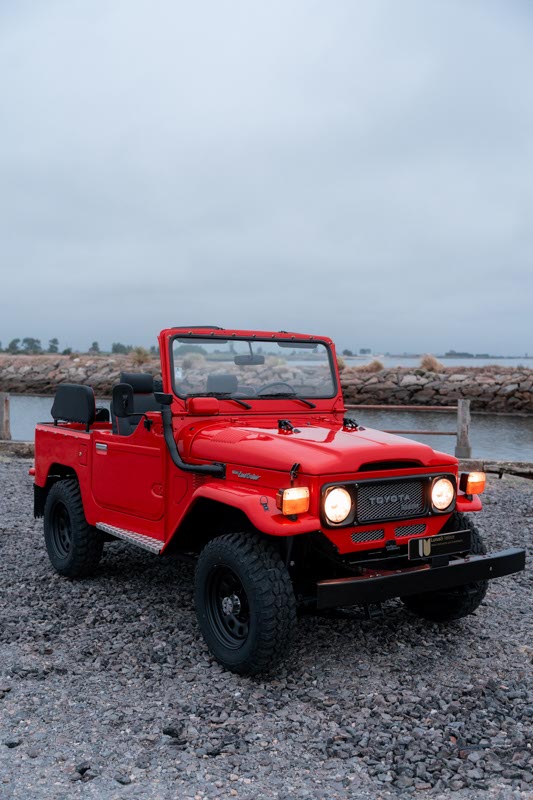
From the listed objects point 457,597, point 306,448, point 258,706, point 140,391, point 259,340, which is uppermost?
point 259,340

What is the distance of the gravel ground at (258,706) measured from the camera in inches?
116

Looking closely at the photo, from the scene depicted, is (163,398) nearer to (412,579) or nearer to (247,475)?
(247,475)

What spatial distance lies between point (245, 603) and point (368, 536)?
2.66 feet

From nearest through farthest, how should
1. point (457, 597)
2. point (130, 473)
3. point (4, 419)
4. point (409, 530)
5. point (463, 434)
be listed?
point (409, 530), point (457, 597), point (130, 473), point (463, 434), point (4, 419)

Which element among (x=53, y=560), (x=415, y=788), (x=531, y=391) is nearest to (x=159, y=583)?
(x=53, y=560)

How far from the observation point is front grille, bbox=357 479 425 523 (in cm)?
390

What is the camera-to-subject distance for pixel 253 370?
17.0ft

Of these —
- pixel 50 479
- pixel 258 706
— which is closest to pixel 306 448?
pixel 258 706

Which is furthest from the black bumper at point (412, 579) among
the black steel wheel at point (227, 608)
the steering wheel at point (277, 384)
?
the steering wheel at point (277, 384)

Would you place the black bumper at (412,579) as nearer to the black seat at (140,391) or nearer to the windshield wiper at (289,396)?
the windshield wiper at (289,396)

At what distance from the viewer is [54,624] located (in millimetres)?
4664

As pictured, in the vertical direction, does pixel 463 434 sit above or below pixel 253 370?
below

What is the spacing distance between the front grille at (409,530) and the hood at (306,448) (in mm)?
382

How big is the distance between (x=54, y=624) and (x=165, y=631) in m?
0.78
